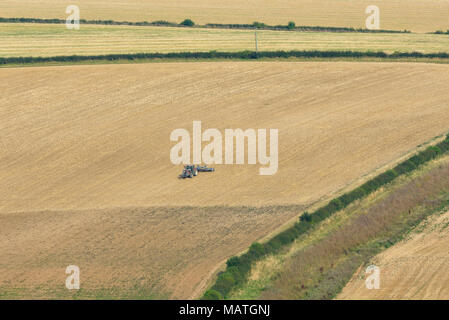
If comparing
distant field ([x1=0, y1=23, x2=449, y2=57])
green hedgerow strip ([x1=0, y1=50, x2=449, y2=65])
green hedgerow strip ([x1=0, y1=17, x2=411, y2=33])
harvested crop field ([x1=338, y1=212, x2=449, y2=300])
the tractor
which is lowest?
harvested crop field ([x1=338, y1=212, x2=449, y2=300])

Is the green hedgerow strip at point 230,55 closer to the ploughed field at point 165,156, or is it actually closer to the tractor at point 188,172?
the ploughed field at point 165,156

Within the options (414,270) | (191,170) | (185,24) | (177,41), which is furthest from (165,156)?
(185,24)

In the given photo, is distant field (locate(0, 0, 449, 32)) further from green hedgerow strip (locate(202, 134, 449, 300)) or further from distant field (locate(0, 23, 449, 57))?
green hedgerow strip (locate(202, 134, 449, 300))

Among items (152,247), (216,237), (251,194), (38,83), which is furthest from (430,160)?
(38,83)

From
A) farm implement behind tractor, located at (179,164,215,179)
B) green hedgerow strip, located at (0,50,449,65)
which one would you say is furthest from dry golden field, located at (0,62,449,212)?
green hedgerow strip, located at (0,50,449,65)

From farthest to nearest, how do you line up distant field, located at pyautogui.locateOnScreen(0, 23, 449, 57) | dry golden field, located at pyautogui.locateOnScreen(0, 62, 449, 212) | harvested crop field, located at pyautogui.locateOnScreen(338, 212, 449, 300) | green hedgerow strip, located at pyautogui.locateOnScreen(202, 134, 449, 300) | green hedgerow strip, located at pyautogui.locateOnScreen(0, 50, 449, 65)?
distant field, located at pyautogui.locateOnScreen(0, 23, 449, 57), green hedgerow strip, located at pyautogui.locateOnScreen(0, 50, 449, 65), dry golden field, located at pyautogui.locateOnScreen(0, 62, 449, 212), green hedgerow strip, located at pyautogui.locateOnScreen(202, 134, 449, 300), harvested crop field, located at pyautogui.locateOnScreen(338, 212, 449, 300)

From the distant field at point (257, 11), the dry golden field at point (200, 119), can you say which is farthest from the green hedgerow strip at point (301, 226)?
the distant field at point (257, 11)
